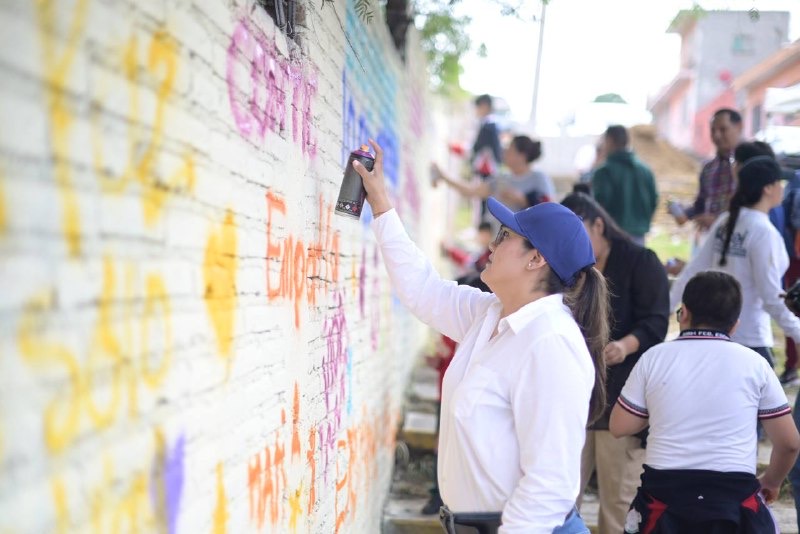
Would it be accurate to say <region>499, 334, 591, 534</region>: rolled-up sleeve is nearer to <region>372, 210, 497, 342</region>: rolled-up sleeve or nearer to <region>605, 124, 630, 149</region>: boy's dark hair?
<region>372, 210, 497, 342</region>: rolled-up sleeve

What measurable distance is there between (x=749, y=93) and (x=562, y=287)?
19.7 meters

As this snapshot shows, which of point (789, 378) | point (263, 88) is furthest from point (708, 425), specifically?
point (789, 378)

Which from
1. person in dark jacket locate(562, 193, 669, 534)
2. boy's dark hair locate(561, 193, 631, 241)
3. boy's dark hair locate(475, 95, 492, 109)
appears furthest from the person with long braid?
boy's dark hair locate(475, 95, 492, 109)

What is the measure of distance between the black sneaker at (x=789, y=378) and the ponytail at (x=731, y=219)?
2237 millimetres

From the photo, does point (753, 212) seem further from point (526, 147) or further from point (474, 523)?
point (474, 523)

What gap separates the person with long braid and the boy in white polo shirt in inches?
48.3

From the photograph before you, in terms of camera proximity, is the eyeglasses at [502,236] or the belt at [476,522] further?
the eyeglasses at [502,236]

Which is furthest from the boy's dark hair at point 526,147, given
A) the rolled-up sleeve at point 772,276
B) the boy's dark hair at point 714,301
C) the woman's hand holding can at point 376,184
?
the woman's hand holding can at point 376,184

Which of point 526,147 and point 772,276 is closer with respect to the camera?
point 772,276

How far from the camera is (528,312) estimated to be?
109 inches

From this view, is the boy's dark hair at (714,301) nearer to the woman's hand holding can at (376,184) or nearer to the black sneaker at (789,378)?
the woman's hand holding can at (376,184)

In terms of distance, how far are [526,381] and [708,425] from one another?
1.25 meters

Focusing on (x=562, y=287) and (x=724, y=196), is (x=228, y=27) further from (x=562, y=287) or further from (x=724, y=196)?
(x=724, y=196)

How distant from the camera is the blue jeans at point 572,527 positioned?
2697 millimetres
